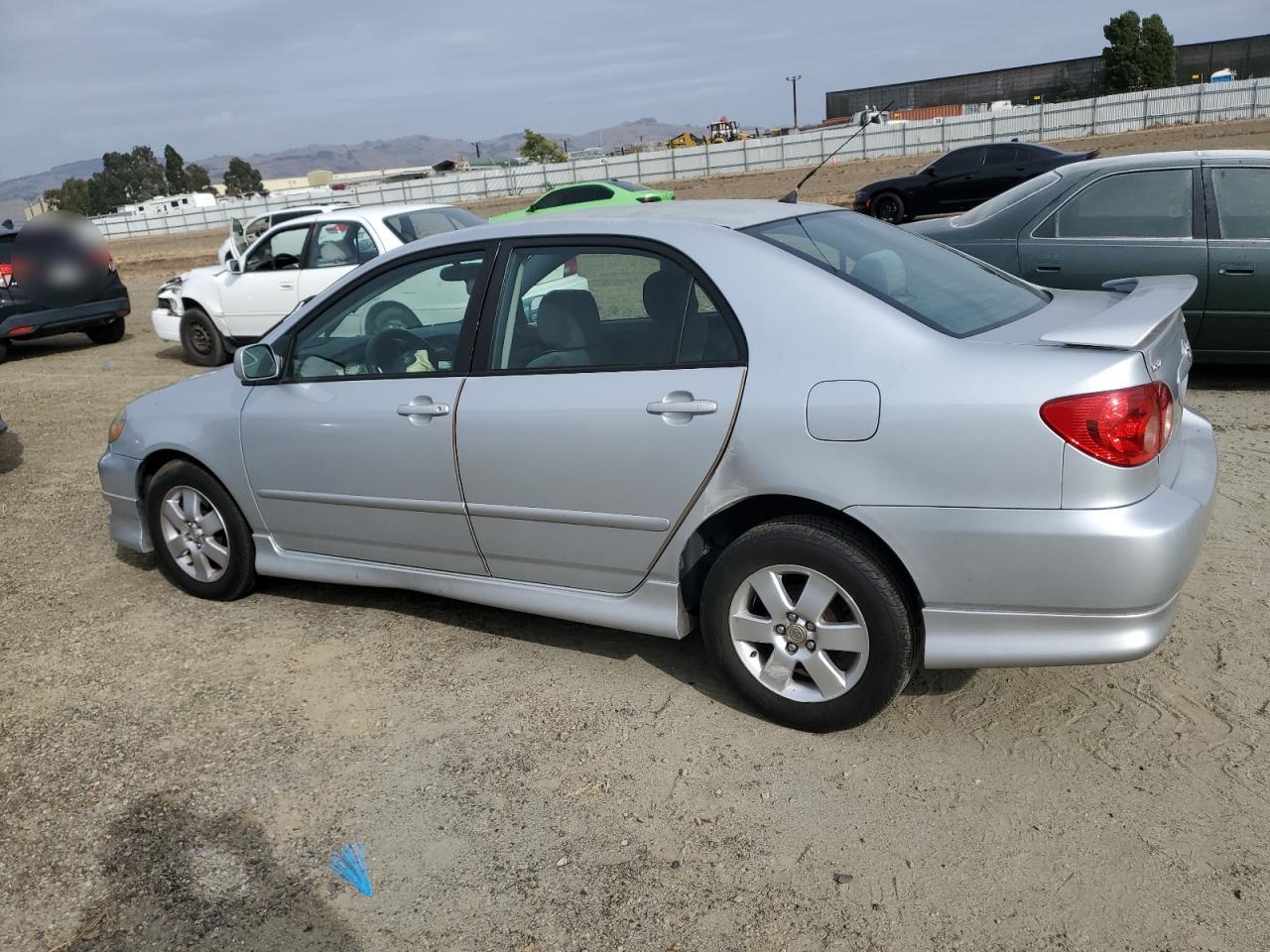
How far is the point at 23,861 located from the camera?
10.1 ft

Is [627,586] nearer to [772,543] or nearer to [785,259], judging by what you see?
[772,543]

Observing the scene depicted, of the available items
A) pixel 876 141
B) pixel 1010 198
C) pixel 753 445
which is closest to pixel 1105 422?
pixel 753 445

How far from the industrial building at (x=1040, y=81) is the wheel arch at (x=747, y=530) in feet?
256

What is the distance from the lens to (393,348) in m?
4.19

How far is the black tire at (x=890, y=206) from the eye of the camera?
2015cm

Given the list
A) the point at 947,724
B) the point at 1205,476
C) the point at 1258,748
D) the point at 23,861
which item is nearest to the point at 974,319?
the point at 1205,476

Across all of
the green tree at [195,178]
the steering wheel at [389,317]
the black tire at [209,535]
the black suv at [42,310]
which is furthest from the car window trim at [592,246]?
the green tree at [195,178]

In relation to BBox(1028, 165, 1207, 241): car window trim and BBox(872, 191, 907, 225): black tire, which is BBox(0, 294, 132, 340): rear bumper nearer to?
BBox(1028, 165, 1207, 241): car window trim

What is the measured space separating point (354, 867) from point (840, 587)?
1601mm

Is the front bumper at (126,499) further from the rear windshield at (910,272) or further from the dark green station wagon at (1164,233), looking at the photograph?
the dark green station wagon at (1164,233)

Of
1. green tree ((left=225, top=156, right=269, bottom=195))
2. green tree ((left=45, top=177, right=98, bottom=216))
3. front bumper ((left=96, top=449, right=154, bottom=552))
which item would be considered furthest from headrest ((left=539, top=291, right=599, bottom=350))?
green tree ((left=225, top=156, right=269, bottom=195))

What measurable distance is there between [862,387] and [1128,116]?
4515cm

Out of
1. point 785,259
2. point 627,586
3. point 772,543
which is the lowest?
point 627,586

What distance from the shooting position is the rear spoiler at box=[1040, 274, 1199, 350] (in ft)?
9.68
